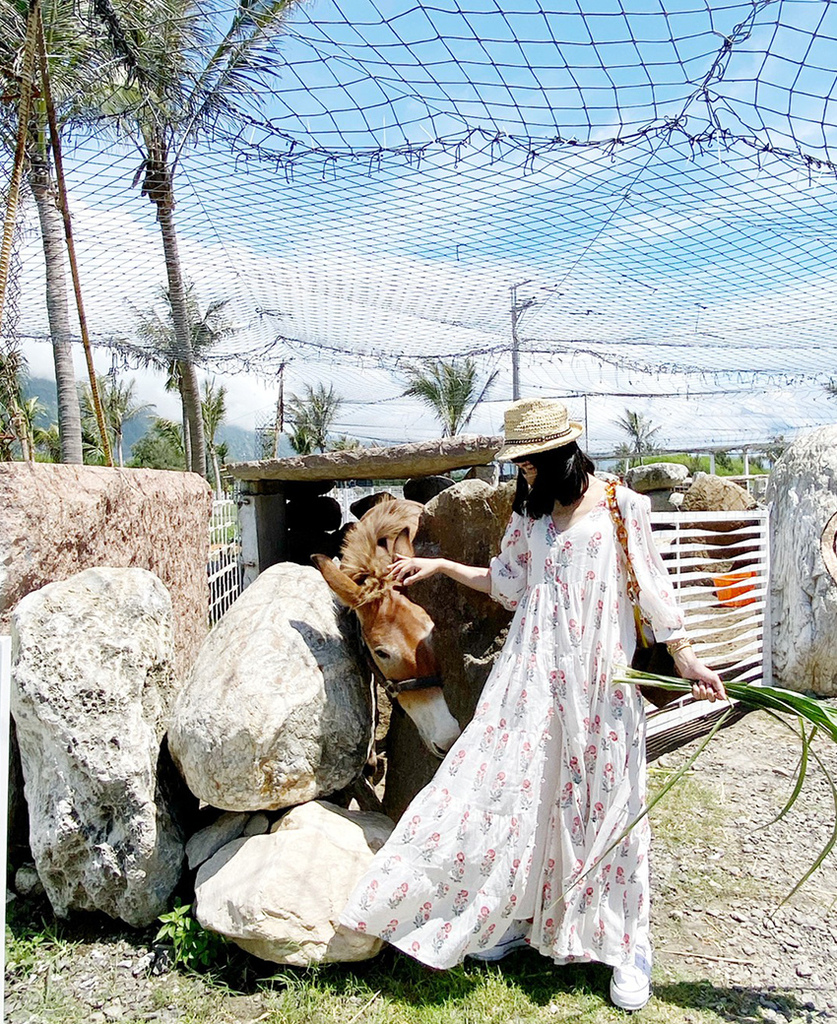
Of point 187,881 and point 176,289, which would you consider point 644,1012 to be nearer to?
point 187,881

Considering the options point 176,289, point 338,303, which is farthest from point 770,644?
point 176,289

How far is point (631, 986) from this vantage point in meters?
2.27

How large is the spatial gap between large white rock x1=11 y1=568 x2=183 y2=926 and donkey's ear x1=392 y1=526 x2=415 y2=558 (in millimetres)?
1248

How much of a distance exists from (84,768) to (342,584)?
1.16 meters

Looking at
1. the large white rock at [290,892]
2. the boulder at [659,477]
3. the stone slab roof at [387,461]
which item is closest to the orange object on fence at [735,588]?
the stone slab roof at [387,461]

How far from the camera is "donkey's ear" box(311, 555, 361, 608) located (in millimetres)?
3035

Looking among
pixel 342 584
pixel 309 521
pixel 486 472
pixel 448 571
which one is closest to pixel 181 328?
pixel 309 521

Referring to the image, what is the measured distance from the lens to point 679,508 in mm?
9922

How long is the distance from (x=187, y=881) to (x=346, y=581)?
1.29 m

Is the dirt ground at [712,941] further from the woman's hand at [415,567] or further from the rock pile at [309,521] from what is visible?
the rock pile at [309,521]

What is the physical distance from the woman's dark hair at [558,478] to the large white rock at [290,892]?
1.36m

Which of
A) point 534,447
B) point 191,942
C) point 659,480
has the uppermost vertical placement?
point 534,447

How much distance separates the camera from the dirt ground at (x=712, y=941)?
230 centimetres

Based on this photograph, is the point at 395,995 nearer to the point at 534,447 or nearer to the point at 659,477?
the point at 534,447
